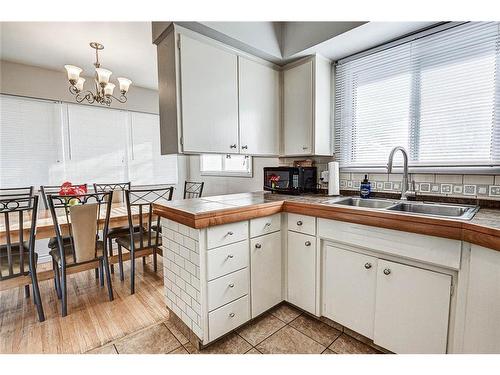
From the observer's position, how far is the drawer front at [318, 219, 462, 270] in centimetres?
119

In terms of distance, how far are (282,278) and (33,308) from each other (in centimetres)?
213

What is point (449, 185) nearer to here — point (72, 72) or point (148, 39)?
point (148, 39)

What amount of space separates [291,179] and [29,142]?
11.2 ft

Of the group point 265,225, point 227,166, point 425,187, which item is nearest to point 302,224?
point 265,225

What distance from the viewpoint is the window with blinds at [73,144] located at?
3.09 m

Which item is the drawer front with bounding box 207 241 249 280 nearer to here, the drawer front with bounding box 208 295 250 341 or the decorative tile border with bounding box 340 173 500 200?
the drawer front with bounding box 208 295 250 341

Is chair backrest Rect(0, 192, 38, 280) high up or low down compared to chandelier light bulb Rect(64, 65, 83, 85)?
down

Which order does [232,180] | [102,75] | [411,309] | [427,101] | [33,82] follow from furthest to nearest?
1. [232,180]
2. [33,82]
3. [102,75]
4. [427,101]
5. [411,309]

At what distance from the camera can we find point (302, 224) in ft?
5.95

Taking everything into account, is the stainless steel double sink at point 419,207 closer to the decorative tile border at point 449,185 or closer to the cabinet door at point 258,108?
the decorative tile border at point 449,185

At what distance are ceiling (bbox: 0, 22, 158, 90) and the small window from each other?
153 cm

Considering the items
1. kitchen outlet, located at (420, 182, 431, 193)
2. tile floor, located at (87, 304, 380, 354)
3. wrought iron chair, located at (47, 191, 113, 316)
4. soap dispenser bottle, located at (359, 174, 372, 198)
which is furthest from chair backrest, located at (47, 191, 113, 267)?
kitchen outlet, located at (420, 182, 431, 193)
